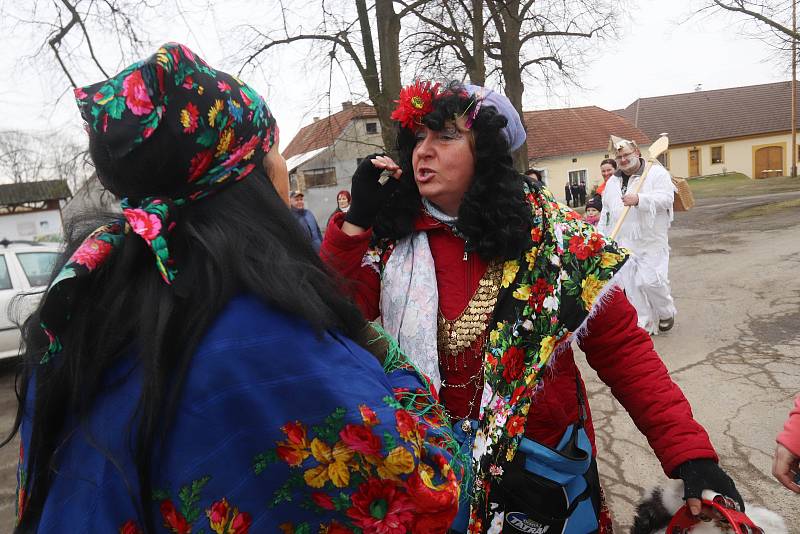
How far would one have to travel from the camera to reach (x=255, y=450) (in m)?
0.78

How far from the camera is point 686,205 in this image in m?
5.60

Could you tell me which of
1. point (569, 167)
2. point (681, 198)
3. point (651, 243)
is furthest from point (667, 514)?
point (569, 167)

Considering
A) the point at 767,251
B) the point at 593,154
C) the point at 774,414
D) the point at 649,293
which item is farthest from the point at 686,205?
the point at 593,154

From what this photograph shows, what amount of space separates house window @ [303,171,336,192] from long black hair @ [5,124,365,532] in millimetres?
26672

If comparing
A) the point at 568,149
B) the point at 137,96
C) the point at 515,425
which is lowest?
the point at 515,425

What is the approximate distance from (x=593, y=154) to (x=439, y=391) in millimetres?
35058

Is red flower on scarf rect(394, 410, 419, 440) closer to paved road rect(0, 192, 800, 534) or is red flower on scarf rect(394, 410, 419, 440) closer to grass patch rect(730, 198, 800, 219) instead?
paved road rect(0, 192, 800, 534)

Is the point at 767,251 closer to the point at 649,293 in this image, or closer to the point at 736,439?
the point at 649,293

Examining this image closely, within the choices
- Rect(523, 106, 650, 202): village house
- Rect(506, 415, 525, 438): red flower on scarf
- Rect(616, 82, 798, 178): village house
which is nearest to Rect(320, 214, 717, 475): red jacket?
Rect(506, 415, 525, 438): red flower on scarf

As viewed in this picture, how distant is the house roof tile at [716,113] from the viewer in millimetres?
38531

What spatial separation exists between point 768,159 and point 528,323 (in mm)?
45529

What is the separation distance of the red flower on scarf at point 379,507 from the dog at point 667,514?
3.19ft

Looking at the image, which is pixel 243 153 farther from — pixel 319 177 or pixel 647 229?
pixel 319 177

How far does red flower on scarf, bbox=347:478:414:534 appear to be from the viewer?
818mm
